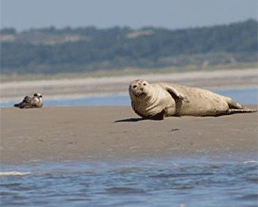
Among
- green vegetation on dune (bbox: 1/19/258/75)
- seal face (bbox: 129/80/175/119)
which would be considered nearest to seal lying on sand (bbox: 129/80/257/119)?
seal face (bbox: 129/80/175/119)

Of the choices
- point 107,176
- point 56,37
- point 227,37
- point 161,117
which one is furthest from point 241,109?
point 56,37

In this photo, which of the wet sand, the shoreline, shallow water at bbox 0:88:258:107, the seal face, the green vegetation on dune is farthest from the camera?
the green vegetation on dune

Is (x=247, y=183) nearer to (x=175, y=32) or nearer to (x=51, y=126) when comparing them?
(x=51, y=126)

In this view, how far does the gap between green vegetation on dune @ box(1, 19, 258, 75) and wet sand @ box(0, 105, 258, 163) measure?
184 feet

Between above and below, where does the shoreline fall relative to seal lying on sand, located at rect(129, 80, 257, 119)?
above

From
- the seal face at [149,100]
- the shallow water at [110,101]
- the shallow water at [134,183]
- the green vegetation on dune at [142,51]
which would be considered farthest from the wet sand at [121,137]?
the green vegetation on dune at [142,51]

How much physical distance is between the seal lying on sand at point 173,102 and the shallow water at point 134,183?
2.45 metres

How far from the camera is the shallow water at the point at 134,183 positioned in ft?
23.6

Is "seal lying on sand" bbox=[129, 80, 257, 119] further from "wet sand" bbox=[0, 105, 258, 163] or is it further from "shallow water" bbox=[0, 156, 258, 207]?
"shallow water" bbox=[0, 156, 258, 207]

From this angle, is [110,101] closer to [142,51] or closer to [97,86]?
[97,86]

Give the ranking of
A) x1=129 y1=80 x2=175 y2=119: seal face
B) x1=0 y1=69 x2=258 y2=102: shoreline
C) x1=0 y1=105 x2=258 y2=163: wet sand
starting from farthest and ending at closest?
x1=0 y1=69 x2=258 y2=102: shoreline
x1=129 y1=80 x2=175 y2=119: seal face
x1=0 y1=105 x2=258 y2=163: wet sand

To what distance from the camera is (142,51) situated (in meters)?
84.4

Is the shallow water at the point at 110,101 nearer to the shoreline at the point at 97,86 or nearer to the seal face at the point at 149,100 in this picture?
the shoreline at the point at 97,86

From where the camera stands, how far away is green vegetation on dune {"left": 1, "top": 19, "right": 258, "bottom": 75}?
72688 millimetres
